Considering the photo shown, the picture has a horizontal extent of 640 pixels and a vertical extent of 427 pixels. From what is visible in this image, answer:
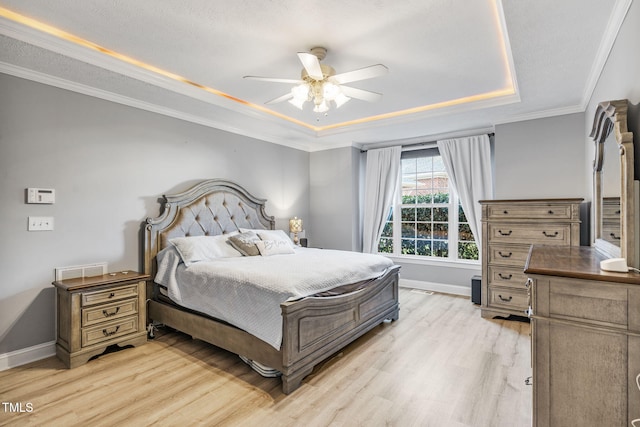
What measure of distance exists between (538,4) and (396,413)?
253cm

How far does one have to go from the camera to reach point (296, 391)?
86.1 inches

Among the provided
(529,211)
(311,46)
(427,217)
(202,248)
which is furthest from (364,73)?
(427,217)

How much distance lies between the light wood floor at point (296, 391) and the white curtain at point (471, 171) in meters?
1.84

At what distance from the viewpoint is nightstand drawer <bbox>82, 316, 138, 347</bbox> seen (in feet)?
8.54

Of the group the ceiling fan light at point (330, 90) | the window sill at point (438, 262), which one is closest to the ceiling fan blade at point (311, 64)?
the ceiling fan light at point (330, 90)

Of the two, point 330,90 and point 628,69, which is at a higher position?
point 330,90

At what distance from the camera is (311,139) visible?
16.6 feet

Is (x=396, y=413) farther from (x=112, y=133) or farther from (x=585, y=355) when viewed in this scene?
(x=112, y=133)

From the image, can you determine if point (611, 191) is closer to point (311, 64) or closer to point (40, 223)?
point (311, 64)

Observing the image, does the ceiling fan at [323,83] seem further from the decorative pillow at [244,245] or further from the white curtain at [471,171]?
the white curtain at [471,171]

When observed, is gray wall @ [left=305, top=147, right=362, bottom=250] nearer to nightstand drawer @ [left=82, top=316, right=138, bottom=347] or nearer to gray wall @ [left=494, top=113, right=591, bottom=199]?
gray wall @ [left=494, top=113, right=591, bottom=199]

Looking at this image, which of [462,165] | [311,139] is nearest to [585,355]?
[462,165]

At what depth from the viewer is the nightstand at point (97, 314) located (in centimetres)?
254

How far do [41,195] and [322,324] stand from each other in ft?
8.54
